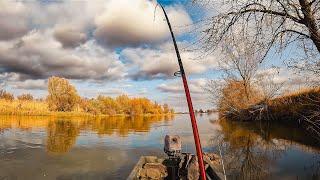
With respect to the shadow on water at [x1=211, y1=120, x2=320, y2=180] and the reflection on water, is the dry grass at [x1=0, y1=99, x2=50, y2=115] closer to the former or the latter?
the reflection on water

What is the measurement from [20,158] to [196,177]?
1065 cm

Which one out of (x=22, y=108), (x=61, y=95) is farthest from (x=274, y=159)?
(x=61, y=95)

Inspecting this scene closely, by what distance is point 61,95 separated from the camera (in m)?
82.1

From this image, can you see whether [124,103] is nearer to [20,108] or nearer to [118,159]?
A: [20,108]

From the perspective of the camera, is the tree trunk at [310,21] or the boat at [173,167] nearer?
the tree trunk at [310,21]

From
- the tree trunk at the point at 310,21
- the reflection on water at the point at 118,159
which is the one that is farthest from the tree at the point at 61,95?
the tree trunk at the point at 310,21

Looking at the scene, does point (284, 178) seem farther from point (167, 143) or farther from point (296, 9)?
point (296, 9)

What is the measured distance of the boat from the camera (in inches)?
405

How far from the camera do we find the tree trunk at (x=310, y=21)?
316 inches

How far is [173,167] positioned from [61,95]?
73960mm

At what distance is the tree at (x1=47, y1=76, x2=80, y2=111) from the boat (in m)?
72.1

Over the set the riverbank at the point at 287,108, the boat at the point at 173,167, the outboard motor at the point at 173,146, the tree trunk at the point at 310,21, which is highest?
the tree trunk at the point at 310,21

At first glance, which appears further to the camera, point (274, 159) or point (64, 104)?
point (64, 104)

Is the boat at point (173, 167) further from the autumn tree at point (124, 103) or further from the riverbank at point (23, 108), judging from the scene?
the autumn tree at point (124, 103)
